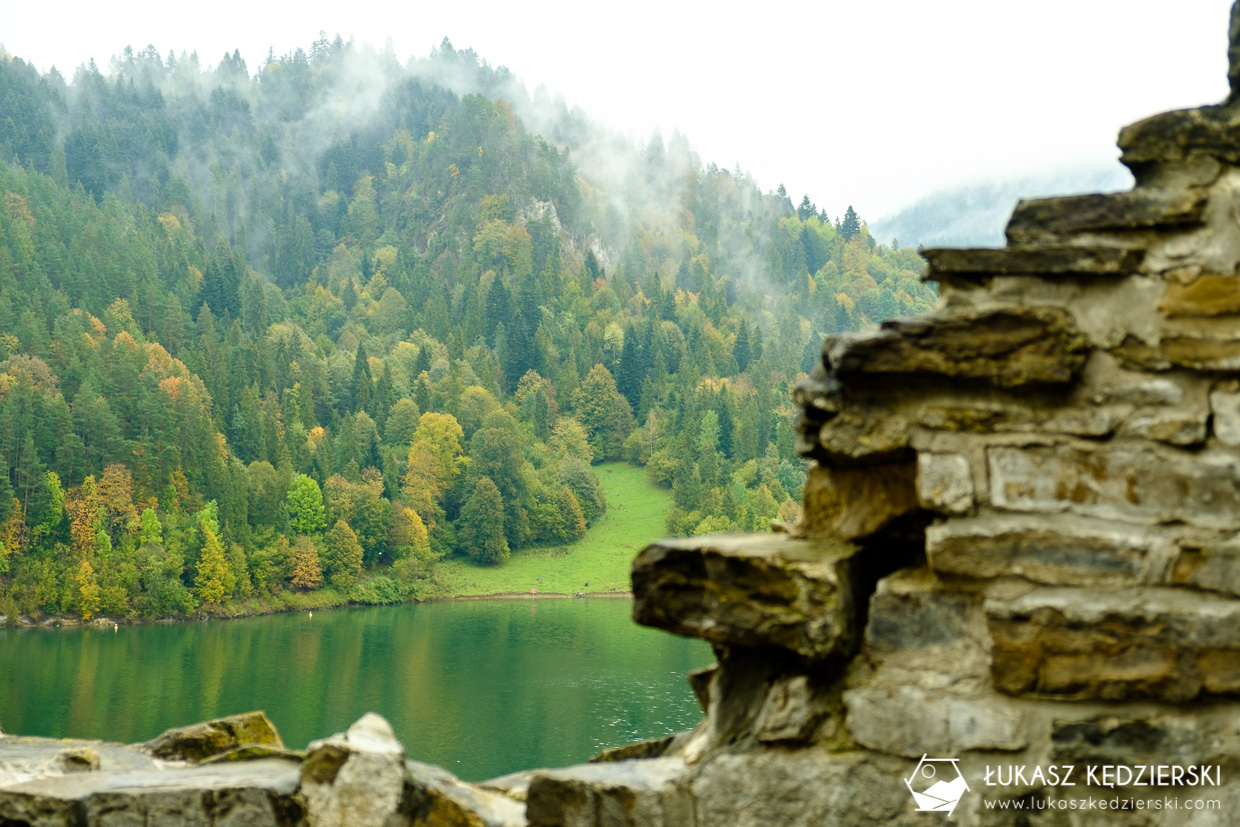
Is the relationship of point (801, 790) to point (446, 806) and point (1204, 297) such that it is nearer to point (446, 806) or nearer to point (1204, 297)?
point (446, 806)

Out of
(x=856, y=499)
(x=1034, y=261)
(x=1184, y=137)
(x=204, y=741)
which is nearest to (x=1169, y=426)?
(x=1034, y=261)

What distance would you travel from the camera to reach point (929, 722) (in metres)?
3.89

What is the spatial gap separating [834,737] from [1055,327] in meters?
1.43

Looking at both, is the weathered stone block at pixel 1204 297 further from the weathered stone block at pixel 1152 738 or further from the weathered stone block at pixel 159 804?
the weathered stone block at pixel 159 804

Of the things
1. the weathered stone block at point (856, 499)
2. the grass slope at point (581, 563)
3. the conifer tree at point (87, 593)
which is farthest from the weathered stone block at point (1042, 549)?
the grass slope at point (581, 563)

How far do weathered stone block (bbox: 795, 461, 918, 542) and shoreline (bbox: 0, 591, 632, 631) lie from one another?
88291 millimetres

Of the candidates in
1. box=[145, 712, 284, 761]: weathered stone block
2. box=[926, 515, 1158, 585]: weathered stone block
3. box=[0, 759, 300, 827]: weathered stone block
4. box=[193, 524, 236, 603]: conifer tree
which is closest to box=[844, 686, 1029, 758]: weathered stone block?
box=[926, 515, 1158, 585]: weathered stone block

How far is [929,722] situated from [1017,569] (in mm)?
536

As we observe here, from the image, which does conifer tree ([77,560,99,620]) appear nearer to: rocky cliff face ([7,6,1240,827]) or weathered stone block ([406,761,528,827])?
weathered stone block ([406,761,528,827])

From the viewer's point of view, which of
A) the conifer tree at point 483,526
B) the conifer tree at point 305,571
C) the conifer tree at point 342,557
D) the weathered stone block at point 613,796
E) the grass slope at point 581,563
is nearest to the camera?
the weathered stone block at point 613,796

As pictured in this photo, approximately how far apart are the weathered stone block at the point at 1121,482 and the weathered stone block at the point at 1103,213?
2.21 feet

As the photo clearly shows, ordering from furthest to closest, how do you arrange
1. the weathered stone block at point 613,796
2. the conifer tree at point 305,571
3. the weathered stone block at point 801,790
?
the conifer tree at point 305,571
the weathered stone block at point 613,796
the weathered stone block at point 801,790

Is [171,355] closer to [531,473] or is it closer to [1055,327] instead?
[531,473]

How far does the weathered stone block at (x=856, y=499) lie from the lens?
13.6 feet
